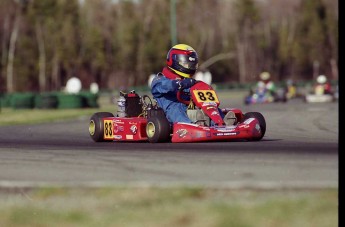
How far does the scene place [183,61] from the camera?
43.2 feet

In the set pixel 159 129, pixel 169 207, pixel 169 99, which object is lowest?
pixel 169 207

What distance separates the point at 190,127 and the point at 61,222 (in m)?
6.23

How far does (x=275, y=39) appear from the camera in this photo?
114 metres

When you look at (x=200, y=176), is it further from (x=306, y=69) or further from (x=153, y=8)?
(x=306, y=69)

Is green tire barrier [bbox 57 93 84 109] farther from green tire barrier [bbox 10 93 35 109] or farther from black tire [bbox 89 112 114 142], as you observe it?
black tire [bbox 89 112 114 142]

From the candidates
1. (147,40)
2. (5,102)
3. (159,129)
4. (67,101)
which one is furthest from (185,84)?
(147,40)

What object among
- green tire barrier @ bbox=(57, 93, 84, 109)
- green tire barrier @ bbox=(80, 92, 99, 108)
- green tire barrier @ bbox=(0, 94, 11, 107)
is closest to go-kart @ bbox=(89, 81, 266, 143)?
green tire barrier @ bbox=(57, 93, 84, 109)

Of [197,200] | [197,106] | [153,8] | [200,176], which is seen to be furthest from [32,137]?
[153,8]

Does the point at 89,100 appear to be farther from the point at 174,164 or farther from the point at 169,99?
the point at 174,164

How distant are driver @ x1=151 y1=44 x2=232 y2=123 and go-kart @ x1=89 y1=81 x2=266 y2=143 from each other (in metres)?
0.10

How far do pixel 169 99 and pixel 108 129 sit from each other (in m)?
1.17

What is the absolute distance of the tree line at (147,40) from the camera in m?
83.8

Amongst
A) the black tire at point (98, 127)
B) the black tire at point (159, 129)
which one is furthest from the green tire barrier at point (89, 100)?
the black tire at point (159, 129)

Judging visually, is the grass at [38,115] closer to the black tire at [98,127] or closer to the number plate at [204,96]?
the black tire at [98,127]
